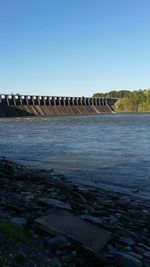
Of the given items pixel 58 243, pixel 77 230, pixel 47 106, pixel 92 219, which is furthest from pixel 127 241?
pixel 47 106

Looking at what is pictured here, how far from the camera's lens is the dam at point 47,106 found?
12464cm

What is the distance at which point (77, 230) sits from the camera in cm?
797

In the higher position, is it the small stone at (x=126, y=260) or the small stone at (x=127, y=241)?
the small stone at (x=126, y=260)

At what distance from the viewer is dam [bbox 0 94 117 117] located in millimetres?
124644

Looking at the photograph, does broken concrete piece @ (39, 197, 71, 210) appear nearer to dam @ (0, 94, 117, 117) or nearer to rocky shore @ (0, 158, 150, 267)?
rocky shore @ (0, 158, 150, 267)

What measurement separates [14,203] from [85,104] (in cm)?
15736

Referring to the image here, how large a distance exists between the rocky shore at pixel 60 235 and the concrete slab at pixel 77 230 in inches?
5.0

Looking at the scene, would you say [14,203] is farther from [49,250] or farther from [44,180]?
[44,180]

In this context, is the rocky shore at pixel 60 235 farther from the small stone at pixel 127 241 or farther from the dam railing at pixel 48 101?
the dam railing at pixel 48 101

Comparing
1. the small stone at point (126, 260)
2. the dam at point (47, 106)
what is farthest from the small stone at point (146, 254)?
the dam at point (47, 106)

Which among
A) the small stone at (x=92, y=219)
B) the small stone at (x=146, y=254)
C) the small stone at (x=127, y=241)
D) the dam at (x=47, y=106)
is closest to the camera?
the small stone at (x=146, y=254)

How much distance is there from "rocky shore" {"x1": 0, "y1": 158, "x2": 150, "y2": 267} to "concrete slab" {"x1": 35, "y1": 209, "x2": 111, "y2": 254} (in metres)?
0.13

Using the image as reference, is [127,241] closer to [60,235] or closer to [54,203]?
[60,235]

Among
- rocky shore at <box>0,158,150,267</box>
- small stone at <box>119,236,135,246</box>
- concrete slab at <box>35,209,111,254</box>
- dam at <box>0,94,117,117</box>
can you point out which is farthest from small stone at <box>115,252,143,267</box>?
dam at <box>0,94,117,117</box>
